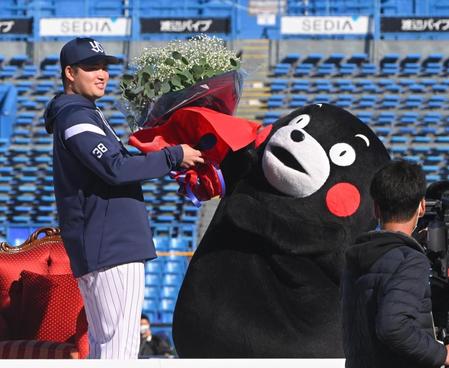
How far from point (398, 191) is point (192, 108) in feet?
4.61

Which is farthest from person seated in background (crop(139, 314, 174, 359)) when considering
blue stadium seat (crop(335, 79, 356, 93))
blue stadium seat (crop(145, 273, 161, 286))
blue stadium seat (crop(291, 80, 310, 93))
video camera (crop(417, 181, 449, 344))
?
blue stadium seat (crop(335, 79, 356, 93))

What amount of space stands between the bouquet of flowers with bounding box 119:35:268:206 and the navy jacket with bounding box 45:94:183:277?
27 centimetres

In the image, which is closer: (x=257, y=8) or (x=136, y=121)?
(x=136, y=121)

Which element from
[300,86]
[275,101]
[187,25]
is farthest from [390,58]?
[187,25]

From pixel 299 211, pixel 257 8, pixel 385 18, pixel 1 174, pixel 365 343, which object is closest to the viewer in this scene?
pixel 365 343

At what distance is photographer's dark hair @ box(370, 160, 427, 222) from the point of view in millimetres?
2229

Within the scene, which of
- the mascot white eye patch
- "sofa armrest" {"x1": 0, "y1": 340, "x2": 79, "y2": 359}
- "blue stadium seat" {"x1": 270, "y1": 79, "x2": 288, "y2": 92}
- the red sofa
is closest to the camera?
the mascot white eye patch

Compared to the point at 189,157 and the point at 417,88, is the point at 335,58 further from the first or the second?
the point at 189,157

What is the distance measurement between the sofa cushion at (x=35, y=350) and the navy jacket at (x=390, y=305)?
1956 millimetres

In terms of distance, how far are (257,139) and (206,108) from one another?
40cm

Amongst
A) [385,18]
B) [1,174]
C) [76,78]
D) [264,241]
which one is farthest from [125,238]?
[385,18]

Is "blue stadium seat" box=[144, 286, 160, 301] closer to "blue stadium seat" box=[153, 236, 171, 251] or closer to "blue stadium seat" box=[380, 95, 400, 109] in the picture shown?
"blue stadium seat" box=[153, 236, 171, 251]

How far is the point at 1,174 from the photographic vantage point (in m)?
14.8

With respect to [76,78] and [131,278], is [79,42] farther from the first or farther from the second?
[131,278]
